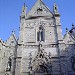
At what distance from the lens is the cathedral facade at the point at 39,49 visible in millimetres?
20016

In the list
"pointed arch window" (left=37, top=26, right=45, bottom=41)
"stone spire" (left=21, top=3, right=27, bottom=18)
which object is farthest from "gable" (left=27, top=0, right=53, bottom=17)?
"pointed arch window" (left=37, top=26, right=45, bottom=41)

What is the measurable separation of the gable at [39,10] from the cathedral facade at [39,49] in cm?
14

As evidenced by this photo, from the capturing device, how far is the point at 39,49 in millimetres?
21406

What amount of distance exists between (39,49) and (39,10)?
6.64 metres

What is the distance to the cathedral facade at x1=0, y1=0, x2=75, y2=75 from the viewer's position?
65.7 feet

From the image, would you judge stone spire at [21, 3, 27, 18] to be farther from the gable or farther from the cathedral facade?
the gable

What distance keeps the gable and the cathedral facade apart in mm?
141

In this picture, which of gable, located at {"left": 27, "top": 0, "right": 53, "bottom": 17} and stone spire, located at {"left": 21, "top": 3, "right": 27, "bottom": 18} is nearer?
stone spire, located at {"left": 21, "top": 3, "right": 27, "bottom": 18}

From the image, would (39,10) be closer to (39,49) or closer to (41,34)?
(41,34)

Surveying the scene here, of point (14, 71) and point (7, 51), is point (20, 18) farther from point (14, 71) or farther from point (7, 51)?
point (14, 71)

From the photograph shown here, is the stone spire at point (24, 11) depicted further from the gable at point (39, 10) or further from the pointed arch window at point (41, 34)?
the pointed arch window at point (41, 34)

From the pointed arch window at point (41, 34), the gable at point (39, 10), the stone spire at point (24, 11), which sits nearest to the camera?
the pointed arch window at point (41, 34)

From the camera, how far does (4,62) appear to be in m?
20.8

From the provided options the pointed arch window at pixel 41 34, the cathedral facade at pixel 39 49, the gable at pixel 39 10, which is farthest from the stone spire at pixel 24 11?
the pointed arch window at pixel 41 34
